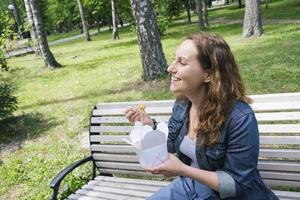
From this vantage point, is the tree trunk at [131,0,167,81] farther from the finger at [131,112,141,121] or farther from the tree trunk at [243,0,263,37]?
the tree trunk at [243,0,263,37]

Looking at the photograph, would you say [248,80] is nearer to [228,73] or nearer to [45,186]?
[45,186]

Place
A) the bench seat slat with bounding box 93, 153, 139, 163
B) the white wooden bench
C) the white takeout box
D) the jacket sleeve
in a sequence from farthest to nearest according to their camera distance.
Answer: the bench seat slat with bounding box 93, 153, 139, 163
the white wooden bench
the jacket sleeve
the white takeout box

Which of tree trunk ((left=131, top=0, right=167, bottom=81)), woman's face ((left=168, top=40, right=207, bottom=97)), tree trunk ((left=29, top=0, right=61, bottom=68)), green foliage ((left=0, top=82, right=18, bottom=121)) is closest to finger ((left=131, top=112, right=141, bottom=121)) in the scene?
woman's face ((left=168, top=40, right=207, bottom=97))

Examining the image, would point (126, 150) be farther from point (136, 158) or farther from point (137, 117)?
point (137, 117)

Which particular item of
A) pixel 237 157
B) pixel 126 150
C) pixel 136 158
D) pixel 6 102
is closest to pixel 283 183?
pixel 237 157

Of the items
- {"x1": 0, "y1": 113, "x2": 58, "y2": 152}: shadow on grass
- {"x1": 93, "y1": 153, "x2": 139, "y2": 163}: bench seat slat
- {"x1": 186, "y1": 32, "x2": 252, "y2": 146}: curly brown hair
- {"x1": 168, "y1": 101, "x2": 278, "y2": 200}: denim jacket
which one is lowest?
{"x1": 0, "y1": 113, "x2": 58, "y2": 152}: shadow on grass

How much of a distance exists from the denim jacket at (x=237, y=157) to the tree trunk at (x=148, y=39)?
23.7 ft

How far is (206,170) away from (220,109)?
0.43 m

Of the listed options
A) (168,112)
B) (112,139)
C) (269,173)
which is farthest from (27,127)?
(269,173)

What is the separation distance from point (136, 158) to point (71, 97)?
264 inches

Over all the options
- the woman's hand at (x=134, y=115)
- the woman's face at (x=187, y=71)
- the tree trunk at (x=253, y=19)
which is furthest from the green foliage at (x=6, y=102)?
the tree trunk at (x=253, y=19)

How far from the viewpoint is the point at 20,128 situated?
8672 millimetres

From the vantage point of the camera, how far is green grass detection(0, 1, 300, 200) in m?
6.55

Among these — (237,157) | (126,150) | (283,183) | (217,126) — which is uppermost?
(217,126)
